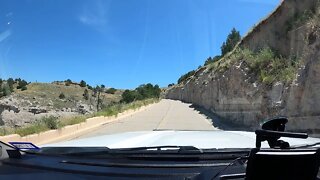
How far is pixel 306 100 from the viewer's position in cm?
1797

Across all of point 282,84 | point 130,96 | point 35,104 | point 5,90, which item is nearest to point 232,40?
point 130,96

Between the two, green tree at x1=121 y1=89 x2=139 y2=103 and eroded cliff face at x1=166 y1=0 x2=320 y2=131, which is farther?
green tree at x1=121 y1=89 x2=139 y2=103

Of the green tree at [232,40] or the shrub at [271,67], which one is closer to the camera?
the shrub at [271,67]

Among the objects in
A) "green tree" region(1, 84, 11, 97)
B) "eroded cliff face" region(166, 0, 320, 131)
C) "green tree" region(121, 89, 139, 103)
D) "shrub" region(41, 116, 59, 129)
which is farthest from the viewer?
"green tree" region(121, 89, 139, 103)

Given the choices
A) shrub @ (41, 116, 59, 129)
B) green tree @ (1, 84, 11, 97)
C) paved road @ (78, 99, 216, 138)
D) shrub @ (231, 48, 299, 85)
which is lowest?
paved road @ (78, 99, 216, 138)

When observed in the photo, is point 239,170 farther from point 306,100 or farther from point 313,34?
point 313,34

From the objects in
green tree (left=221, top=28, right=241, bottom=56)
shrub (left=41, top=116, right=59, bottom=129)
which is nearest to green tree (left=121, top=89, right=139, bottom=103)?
green tree (left=221, top=28, right=241, bottom=56)

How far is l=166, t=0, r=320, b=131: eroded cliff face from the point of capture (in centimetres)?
1777

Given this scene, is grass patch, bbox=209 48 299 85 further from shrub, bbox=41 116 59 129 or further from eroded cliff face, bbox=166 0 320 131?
shrub, bbox=41 116 59 129

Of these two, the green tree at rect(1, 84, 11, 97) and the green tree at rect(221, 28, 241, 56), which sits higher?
the green tree at rect(221, 28, 241, 56)

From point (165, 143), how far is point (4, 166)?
148cm

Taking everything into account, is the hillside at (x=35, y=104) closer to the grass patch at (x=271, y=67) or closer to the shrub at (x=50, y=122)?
the shrub at (x=50, y=122)

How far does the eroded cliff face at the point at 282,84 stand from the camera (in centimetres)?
1777

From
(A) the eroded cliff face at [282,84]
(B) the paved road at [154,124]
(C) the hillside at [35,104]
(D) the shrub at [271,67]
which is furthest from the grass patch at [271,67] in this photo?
(C) the hillside at [35,104]
